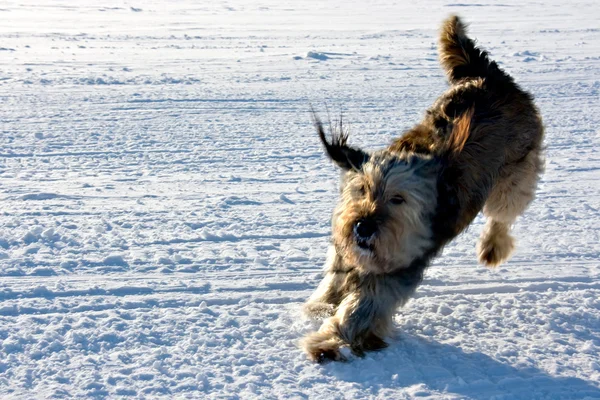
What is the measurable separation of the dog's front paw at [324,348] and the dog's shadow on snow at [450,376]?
0.05 metres

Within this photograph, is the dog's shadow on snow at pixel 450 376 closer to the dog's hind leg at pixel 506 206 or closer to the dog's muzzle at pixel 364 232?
the dog's muzzle at pixel 364 232

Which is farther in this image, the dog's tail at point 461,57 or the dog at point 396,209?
the dog's tail at point 461,57

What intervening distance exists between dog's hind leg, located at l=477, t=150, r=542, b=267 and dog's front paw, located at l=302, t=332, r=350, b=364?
1.77 metres

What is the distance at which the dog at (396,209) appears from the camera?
156 inches

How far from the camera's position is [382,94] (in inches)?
423

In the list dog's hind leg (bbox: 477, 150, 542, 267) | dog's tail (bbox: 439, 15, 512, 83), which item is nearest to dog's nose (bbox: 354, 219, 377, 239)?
dog's hind leg (bbox: 477, 150, 542, 267)

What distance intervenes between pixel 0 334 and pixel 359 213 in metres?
2.05

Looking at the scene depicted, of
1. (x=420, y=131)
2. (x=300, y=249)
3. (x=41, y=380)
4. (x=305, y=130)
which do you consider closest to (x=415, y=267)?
(x=420, y=131)

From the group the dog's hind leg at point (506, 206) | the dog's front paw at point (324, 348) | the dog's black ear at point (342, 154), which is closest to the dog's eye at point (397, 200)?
the dog's black ear at point (342, 154)

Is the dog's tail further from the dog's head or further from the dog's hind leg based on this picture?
the dog's head

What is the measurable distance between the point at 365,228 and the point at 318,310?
0.81 m

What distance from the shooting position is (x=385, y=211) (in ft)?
13.0

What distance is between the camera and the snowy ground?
153 inches

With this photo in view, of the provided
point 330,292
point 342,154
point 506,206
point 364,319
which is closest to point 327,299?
point 330,292
